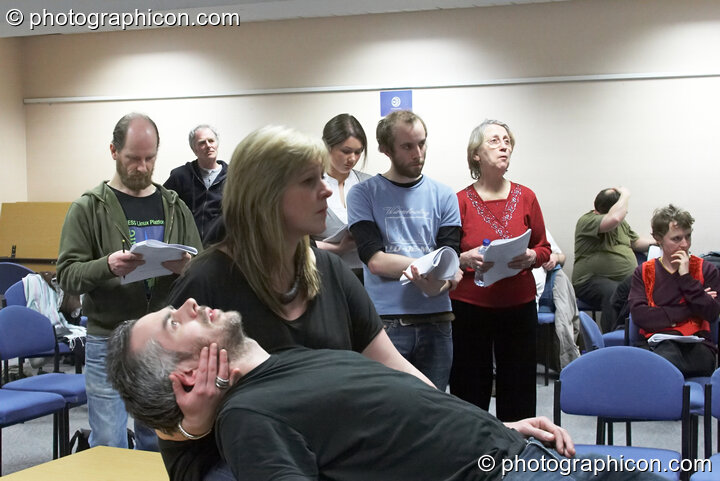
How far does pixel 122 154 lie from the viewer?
2.77 meters

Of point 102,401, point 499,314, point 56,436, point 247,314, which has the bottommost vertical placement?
point 56,436

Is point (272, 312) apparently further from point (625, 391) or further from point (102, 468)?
point (625, 391)

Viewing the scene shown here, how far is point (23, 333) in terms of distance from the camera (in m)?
4.27

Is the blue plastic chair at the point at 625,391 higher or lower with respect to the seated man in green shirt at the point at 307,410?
lower

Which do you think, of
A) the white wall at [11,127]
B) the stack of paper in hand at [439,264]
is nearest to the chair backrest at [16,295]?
the white wall at [11,127]

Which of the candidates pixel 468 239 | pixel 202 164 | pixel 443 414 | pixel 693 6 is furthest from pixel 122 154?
pixel 693 6

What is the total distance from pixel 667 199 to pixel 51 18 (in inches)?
231

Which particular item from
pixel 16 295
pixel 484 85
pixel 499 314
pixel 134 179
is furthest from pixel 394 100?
pixel 134 179

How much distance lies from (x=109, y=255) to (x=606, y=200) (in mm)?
4790

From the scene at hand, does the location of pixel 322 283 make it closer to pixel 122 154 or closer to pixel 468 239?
pixel 122 154

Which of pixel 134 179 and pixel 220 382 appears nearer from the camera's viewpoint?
pixel 220 382

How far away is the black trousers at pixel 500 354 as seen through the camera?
10.4 feet

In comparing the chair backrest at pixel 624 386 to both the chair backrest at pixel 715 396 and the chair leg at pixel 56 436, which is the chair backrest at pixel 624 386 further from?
the chair leg at pixel 56 436

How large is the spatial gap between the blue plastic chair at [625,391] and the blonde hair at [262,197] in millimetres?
1605
